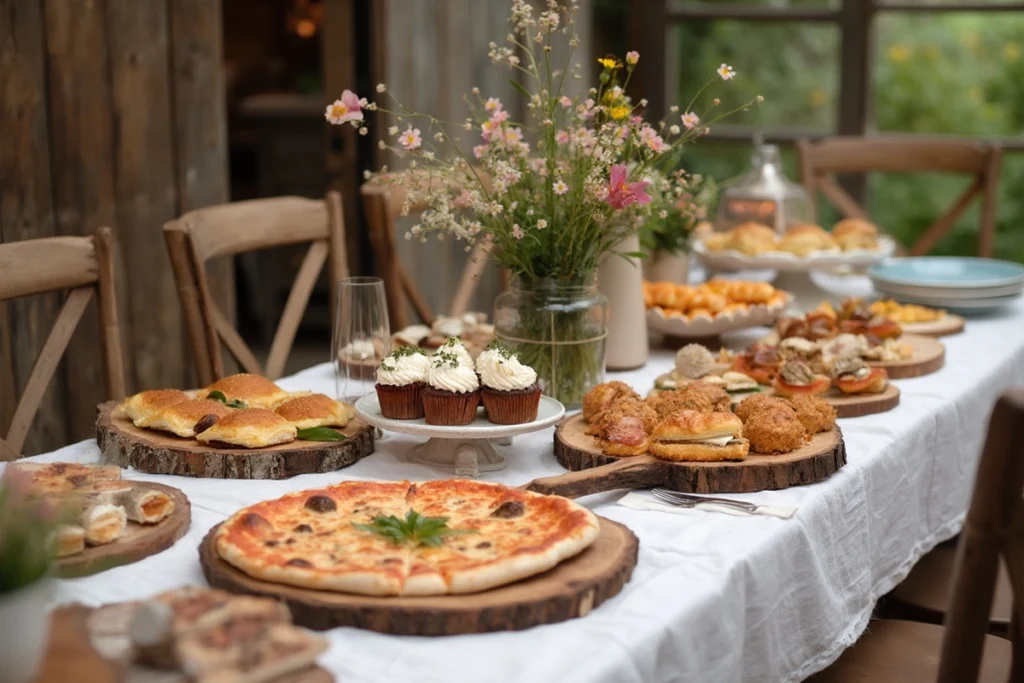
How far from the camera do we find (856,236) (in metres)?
2.98

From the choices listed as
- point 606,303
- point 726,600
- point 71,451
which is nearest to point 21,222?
point 71,451

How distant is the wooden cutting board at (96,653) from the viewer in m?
1.01

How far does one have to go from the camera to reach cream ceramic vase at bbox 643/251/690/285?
2.79 metres

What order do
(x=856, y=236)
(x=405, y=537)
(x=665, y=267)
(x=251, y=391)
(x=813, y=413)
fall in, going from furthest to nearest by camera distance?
1. (x=856, y=236)
2. (x=665, y=267)
3. (x=251, y=391)
4. (x=813, y=413)
5. (x=405, y=537)

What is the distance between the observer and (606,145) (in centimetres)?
189

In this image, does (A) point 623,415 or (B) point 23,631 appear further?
(A) point 623,415

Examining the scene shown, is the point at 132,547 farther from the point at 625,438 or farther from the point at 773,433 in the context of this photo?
the point at 773,433

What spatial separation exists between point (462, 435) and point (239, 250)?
39.5 inches

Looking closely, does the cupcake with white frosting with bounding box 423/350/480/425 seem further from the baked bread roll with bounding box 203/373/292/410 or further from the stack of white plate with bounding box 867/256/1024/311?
the stack of white plate with bounding box 867/256/1024/311

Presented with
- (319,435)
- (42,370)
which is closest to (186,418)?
(319,435)

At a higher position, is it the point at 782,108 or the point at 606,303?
the point at 782,108

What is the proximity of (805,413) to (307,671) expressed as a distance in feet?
3.12

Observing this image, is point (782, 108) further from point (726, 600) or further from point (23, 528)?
point (23, 528)

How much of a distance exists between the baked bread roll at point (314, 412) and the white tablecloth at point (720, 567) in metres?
0.08
